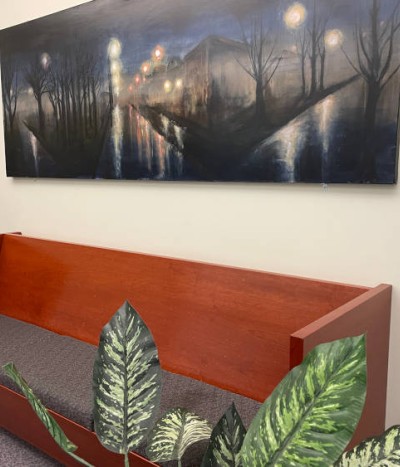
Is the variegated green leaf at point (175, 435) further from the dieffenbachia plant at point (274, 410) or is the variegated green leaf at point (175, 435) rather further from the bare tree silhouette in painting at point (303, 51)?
the bare tree silhouette in painting at point (303, 51)

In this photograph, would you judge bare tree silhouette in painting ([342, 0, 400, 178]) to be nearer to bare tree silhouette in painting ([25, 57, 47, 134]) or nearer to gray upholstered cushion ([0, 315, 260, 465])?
gray upholstered cushion ([0, 315, 260, 465])

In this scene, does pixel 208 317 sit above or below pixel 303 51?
below

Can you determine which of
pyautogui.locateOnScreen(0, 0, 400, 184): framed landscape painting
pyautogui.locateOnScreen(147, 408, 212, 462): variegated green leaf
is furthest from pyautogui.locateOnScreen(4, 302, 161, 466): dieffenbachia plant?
pyautogui.locateOnScreen(0, 0, 400, 184): framed landscape painting

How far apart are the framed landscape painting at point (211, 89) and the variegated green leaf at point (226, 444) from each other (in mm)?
1067

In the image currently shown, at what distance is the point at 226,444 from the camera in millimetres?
832

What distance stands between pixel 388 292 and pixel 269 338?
1.56 ft

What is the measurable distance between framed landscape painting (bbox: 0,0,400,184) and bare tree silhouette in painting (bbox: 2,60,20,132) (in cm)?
2

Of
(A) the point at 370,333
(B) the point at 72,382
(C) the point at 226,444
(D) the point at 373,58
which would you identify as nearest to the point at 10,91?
(B) the point at 72,382

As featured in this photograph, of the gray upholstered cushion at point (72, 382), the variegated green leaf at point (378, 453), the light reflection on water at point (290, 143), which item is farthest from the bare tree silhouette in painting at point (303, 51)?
the variegated green leaf at point (378, 453)

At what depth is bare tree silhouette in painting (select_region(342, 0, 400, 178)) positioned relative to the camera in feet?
4.91

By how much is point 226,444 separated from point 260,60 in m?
1.43

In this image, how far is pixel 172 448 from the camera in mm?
922

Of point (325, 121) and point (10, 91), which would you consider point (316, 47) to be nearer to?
point (325, 121)

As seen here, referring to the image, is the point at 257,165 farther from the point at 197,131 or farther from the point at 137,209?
the point at 137,209
